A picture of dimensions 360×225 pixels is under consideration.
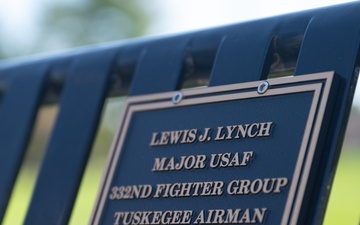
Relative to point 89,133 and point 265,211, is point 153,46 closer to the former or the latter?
point 89,133

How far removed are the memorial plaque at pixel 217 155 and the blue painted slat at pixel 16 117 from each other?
0.68 m

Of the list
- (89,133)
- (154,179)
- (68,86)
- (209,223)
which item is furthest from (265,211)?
(68,86)

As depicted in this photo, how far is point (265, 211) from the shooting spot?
272 centimetres

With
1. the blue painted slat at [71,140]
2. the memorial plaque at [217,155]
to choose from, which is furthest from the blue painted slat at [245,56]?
the blue painted slat at [71,140]

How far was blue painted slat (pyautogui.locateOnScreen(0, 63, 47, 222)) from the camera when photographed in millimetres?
3842

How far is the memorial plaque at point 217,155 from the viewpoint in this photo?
2744 millimetres

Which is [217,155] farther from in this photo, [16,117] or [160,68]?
[16,117]

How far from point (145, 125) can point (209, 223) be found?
570 millimetres

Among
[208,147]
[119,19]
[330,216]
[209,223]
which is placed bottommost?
[209,223]

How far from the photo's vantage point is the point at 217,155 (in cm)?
296

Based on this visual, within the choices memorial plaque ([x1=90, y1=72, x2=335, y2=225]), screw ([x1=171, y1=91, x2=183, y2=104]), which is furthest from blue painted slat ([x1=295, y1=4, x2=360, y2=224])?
screw ([x1=171, y1=91, x2=183, y2=104])

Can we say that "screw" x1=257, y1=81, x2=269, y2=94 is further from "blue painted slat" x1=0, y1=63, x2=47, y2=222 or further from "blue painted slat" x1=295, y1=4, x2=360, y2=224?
"blue painted slat" x1=0, y1=63, x2=47, y2=222

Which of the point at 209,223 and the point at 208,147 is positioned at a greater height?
the point at 208,147

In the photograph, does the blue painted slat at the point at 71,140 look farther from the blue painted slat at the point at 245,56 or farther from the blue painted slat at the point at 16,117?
the blue painted slat at the point at 245,56
